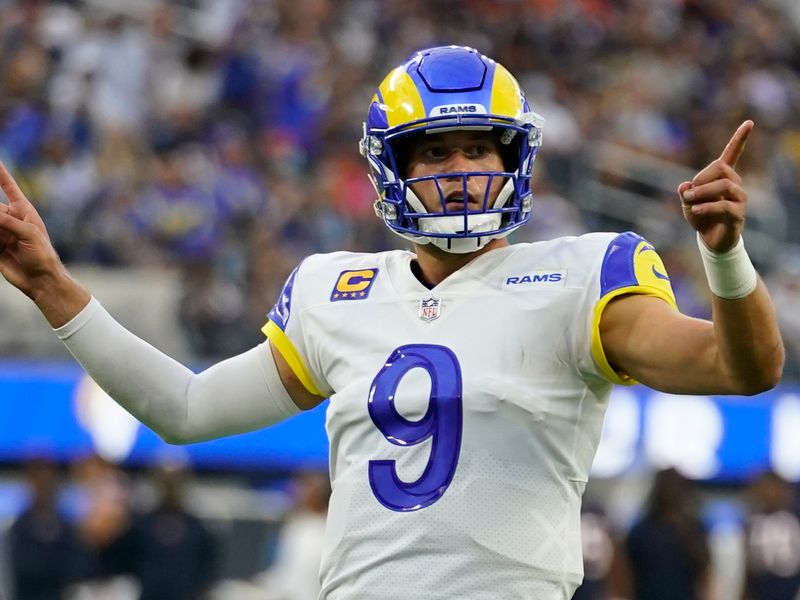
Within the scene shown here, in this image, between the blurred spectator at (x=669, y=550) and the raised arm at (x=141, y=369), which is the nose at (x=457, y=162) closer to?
the raised arm at (x=141, y=369)

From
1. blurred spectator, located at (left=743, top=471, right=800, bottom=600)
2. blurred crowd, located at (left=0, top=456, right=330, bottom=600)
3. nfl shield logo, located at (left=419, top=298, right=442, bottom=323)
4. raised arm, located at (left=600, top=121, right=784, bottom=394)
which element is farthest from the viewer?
blurred spectator, located at (left=743, top=471, right=800, bottom=600)

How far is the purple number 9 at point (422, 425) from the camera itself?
304 centimetres

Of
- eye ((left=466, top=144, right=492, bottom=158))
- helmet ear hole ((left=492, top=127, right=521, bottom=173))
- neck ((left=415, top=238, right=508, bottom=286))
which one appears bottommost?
neck ((left=415, top=238, right=508, bottom=286))

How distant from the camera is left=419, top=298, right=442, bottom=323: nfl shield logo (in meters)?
3.19

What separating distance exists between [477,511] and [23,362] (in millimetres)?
6271

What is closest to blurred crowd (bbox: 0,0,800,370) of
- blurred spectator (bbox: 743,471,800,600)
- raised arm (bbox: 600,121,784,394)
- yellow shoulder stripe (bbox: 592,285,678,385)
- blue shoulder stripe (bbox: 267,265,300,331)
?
blurred spectator (bbox: 743,471,800,600)

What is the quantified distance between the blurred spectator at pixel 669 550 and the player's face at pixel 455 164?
521 centimetres

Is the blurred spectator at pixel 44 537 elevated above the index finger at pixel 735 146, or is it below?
below

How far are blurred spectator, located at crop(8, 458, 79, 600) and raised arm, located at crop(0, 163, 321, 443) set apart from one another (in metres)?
4.73

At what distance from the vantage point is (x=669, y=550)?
823cm

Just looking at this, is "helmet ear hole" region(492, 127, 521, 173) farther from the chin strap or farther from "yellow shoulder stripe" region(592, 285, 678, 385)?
"yellow shoulder stripe" region(592, 285, 678, 385)

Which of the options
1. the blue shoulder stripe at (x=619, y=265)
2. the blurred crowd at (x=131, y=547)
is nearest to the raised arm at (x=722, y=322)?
Answer: the blue shoulder stripe at (x=619, y=265)

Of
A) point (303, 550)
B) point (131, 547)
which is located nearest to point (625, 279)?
point (303, 550)

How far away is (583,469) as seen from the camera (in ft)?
10.3
